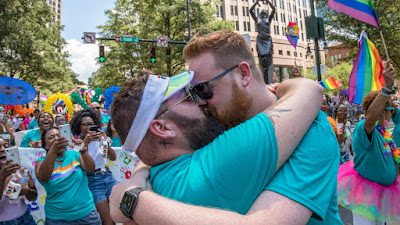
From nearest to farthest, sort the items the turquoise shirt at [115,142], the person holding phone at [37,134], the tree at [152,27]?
1. the person holding phone at [37,134]
2. the turquoise shirt at [115,142]
3. the tree at [152,27]

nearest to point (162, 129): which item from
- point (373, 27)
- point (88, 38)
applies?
point (88, 38)

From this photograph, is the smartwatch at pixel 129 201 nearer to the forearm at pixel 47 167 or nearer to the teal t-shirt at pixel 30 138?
the forearm at pixel 47 167

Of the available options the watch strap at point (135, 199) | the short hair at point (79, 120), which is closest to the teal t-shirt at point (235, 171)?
the watch strap at point (135, 199)

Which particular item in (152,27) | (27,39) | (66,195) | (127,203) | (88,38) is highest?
(152,27)

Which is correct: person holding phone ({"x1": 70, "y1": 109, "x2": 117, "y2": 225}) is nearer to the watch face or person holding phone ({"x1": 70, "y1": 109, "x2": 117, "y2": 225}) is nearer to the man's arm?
the watch face

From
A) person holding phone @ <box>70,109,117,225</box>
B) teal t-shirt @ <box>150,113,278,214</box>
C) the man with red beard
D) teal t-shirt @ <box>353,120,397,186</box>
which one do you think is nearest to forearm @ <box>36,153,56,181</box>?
person holding phone @ <box>70,109,117,225</box>

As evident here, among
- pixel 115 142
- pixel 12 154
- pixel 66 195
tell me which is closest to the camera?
pixel 12 154

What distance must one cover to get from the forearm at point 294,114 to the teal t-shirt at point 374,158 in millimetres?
2800

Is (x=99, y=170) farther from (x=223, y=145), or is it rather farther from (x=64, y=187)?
(x=223, y=145)

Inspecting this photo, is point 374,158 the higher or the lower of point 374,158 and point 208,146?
the lower

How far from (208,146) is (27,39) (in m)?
23.3

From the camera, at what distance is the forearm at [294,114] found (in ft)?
3.72

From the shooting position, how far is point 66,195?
362 cm

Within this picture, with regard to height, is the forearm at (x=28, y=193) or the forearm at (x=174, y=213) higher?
the forearm at (x=174, y=213)
